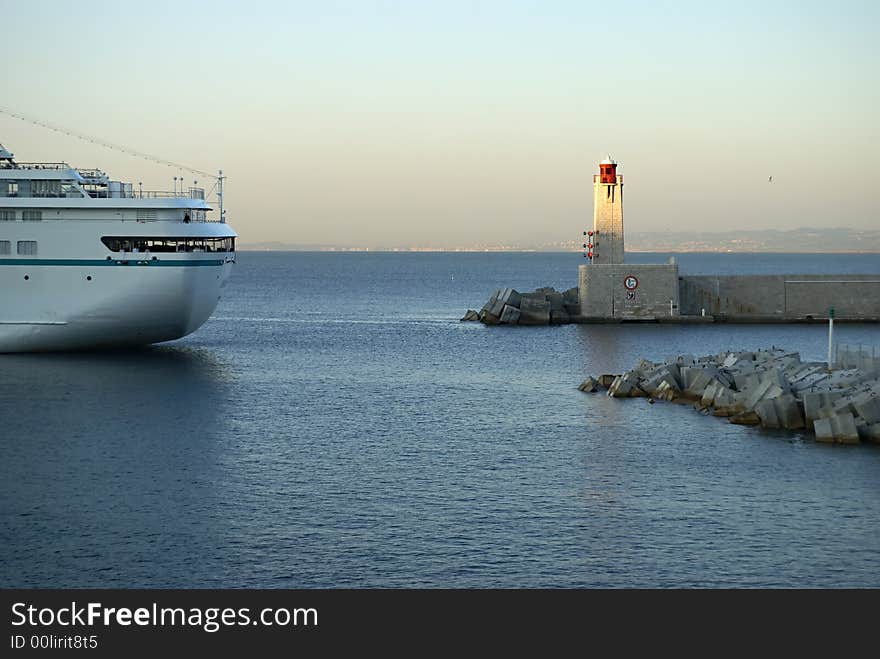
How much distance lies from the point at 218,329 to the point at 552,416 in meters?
33.0

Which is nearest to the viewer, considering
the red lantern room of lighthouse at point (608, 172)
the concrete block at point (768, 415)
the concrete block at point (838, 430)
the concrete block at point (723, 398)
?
the concrete block at point (838, 430)

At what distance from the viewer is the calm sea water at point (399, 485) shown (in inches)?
666

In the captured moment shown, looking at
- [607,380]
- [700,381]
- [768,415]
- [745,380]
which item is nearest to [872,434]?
[768,415]

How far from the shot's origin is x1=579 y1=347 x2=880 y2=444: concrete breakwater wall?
26734 millimetres

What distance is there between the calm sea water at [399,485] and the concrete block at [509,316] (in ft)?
66.2

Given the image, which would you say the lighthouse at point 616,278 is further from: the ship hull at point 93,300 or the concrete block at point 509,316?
the ship hull at point 93,300

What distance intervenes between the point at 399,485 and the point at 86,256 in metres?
22.9

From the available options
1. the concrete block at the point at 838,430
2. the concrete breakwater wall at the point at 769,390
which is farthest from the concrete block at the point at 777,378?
the concrete block at the point at 838,430

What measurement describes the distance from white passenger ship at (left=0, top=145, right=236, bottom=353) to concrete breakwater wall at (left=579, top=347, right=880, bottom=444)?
15760mm

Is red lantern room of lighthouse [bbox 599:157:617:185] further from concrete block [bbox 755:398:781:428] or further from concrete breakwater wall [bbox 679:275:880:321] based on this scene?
concrete block [bbox 755:398:781:428]

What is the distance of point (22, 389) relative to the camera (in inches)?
1380

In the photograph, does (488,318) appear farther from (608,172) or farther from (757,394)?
(757,394)

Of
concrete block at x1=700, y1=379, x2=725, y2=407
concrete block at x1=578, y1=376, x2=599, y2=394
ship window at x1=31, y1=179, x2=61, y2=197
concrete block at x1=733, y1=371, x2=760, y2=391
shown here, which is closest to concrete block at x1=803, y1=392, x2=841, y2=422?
concrete block at x1=733, y1=371, x2=760, y2=391
